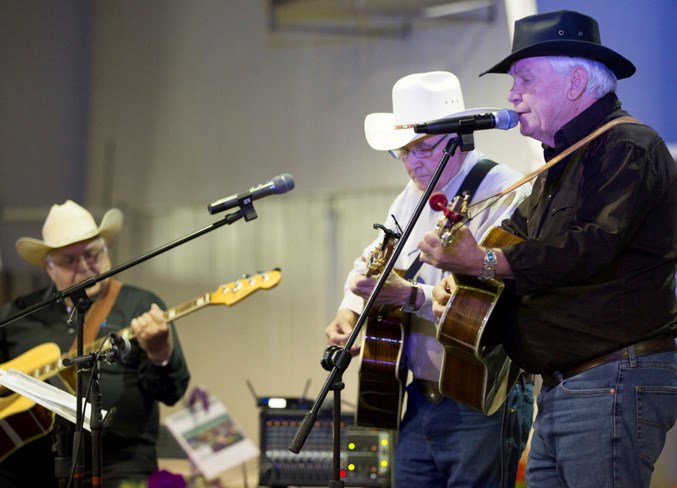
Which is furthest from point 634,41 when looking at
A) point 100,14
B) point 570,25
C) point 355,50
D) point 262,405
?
point 100,14

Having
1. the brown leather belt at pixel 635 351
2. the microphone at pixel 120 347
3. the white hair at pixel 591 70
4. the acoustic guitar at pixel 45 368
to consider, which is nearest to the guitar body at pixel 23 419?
the acoustic guitar at pixel 45 368

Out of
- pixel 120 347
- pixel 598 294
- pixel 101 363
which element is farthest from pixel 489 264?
pixel 101 363

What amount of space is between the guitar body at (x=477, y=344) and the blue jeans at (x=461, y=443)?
0.44ft

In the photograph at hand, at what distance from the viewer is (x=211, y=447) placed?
634 cm

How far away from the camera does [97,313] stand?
4.52 m

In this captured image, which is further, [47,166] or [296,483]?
[47,166]

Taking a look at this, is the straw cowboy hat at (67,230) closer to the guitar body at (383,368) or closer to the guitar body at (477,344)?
the guitar body at (383,368)

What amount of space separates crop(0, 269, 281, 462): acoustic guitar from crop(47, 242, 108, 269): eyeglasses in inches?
18.4

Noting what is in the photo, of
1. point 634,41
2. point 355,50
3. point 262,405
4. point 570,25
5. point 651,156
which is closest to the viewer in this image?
point 651,156

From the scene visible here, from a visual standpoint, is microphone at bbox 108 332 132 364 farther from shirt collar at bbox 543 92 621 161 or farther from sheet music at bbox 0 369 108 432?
shirt collar at bbox 543 92 621 161

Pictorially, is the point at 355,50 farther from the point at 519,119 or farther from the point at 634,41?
the point at 519,119

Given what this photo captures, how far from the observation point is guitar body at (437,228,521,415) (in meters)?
2.82

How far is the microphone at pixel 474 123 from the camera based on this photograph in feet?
8.87

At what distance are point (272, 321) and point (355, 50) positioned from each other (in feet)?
7.41
